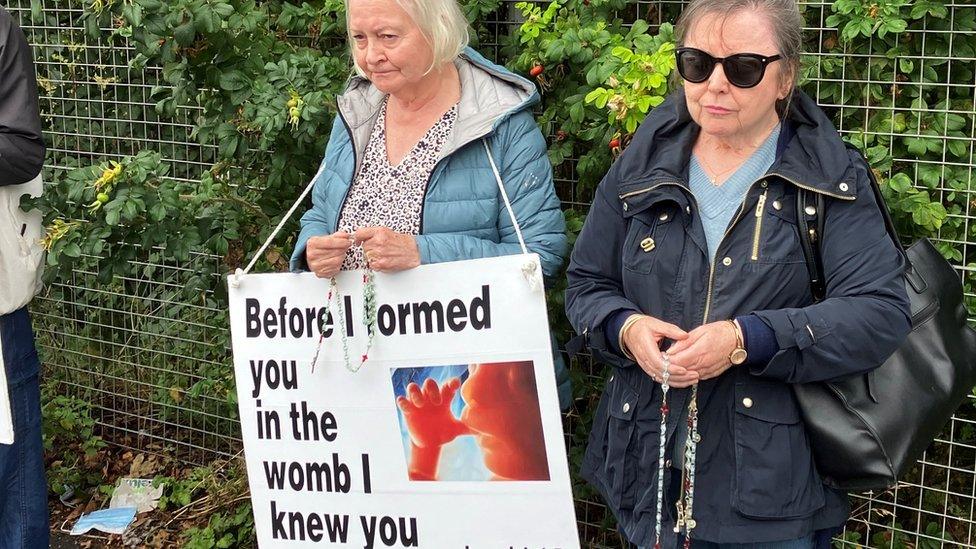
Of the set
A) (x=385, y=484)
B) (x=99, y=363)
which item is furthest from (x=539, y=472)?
(x=99, y=363)

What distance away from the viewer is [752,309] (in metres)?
2.50

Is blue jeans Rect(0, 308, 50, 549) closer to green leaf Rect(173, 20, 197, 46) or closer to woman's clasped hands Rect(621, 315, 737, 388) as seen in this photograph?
green leaf Rect(173, 20, 197, 46)

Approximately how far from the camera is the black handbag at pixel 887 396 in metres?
2.49

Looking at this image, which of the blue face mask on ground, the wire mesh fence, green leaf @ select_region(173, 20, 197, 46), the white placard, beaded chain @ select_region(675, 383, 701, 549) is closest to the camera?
beaded chain @ select_region(675, 383, 701, 549)

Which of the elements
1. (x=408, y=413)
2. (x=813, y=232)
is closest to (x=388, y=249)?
(x=408, y=413)

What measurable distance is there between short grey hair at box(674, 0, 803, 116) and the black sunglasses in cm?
5

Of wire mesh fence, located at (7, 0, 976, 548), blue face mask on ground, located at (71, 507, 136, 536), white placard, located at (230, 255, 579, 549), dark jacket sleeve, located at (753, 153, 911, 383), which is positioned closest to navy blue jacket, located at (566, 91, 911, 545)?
dark jacket sleeve, located at (753, 153, 911, 383)

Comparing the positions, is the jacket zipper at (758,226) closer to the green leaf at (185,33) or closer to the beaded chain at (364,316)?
the beaded chain at (364,316)

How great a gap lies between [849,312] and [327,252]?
1319mm

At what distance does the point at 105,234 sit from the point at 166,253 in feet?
0.82

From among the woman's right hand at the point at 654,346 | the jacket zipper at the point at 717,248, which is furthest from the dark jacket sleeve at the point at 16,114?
the jacket zipper at the point at 717,248

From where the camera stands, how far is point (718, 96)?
8.14ft

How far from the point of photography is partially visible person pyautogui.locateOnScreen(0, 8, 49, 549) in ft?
12.3

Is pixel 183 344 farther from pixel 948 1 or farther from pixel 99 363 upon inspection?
Result: pixel 948 1
